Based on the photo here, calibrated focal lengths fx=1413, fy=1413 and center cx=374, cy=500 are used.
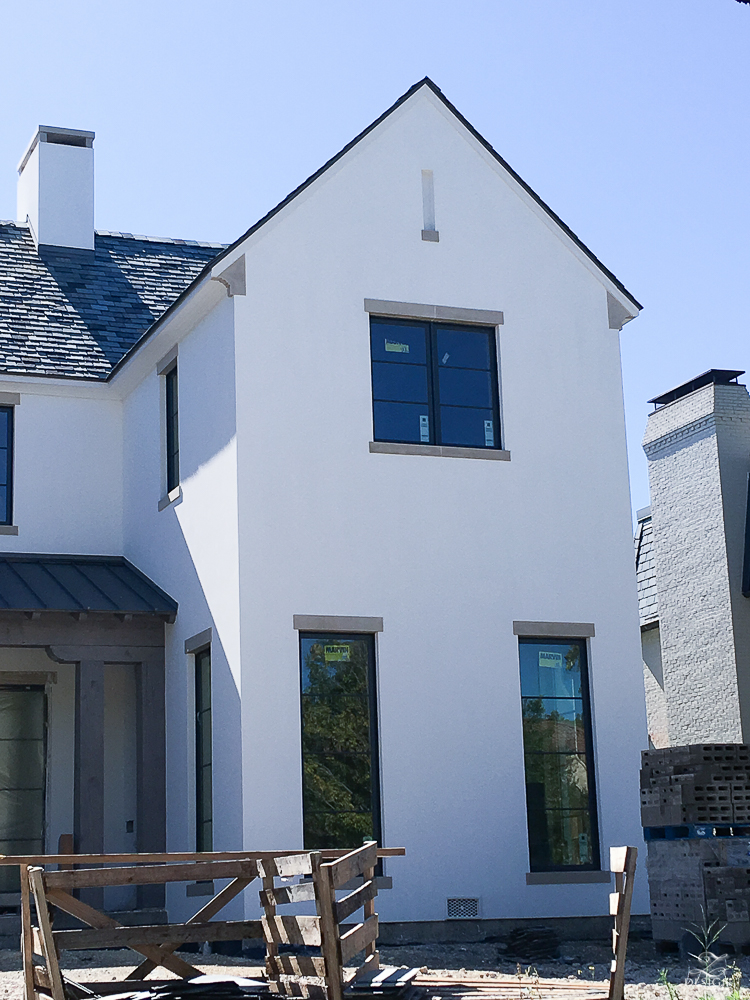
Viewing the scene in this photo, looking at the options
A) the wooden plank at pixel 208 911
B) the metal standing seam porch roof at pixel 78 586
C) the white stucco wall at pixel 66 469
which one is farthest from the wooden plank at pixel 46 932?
the white stucco wall at pixel 66 469

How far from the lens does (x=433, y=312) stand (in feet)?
52.2

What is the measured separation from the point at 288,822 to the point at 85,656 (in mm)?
3438

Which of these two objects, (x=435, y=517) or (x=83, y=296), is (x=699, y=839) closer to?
(x=435, y=517)

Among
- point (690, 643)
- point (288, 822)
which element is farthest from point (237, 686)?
point (690, 643)

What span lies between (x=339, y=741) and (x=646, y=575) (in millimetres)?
10955

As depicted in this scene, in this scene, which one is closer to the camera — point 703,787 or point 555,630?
point 703,787

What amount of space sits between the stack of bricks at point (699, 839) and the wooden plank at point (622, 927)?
421cm

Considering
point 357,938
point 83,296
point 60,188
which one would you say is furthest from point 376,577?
point 60,188

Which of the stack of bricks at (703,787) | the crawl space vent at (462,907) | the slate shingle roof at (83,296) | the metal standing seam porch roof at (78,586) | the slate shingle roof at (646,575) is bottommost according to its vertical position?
the crawl space vent at (462,907)

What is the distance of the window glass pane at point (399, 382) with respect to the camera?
1557cm

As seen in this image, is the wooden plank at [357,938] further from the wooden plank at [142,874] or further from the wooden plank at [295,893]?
the wooden plank at [142,874]

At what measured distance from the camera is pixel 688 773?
512 inches

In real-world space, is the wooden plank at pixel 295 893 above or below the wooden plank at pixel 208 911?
above

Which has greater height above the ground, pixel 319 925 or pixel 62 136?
pixel 62 136
